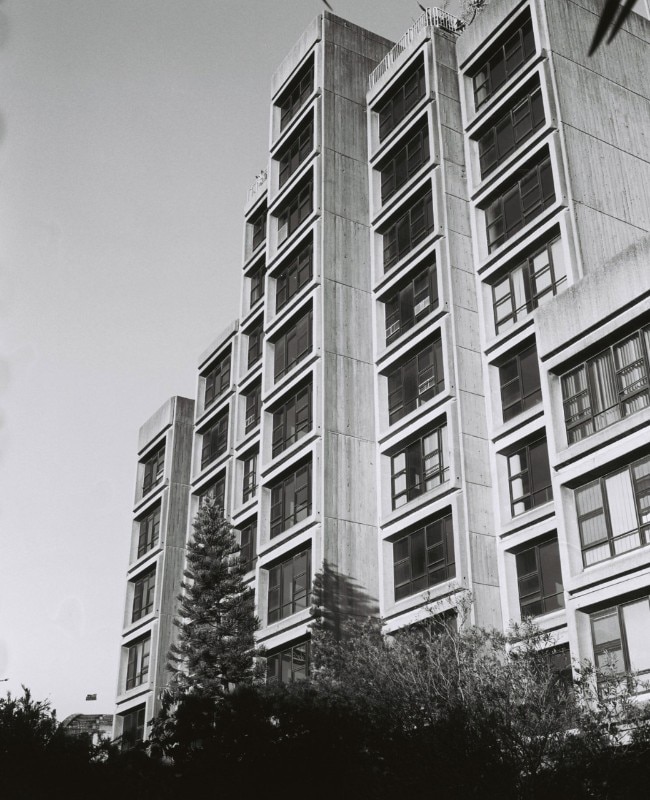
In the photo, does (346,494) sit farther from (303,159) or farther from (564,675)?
(303,159)

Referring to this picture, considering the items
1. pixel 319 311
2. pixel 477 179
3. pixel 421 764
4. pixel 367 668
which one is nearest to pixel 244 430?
pixel 319 311

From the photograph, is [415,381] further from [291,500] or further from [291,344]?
[291,344]

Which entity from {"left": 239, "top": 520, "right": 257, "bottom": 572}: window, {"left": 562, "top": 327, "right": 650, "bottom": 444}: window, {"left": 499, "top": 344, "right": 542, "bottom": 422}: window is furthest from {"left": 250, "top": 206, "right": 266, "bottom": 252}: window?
{"left": 562, "top": 327, "right": 650, "bottom": 444}: window

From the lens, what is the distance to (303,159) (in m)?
48.0

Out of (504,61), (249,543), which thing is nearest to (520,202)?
(504,61)

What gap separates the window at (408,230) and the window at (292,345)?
4381 mm

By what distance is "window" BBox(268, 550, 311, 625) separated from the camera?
37.5 meters

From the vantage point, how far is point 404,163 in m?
44.1

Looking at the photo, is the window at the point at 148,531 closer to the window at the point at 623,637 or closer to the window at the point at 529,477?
the window at the point at 529,477

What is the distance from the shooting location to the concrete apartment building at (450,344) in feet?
89.1

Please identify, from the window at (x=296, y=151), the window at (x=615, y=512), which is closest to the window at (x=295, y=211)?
the window at (x=296, y=151)

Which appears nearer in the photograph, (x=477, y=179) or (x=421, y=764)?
(x=421, y=764)

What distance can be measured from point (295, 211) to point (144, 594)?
22.2 m

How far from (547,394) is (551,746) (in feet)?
36.8
